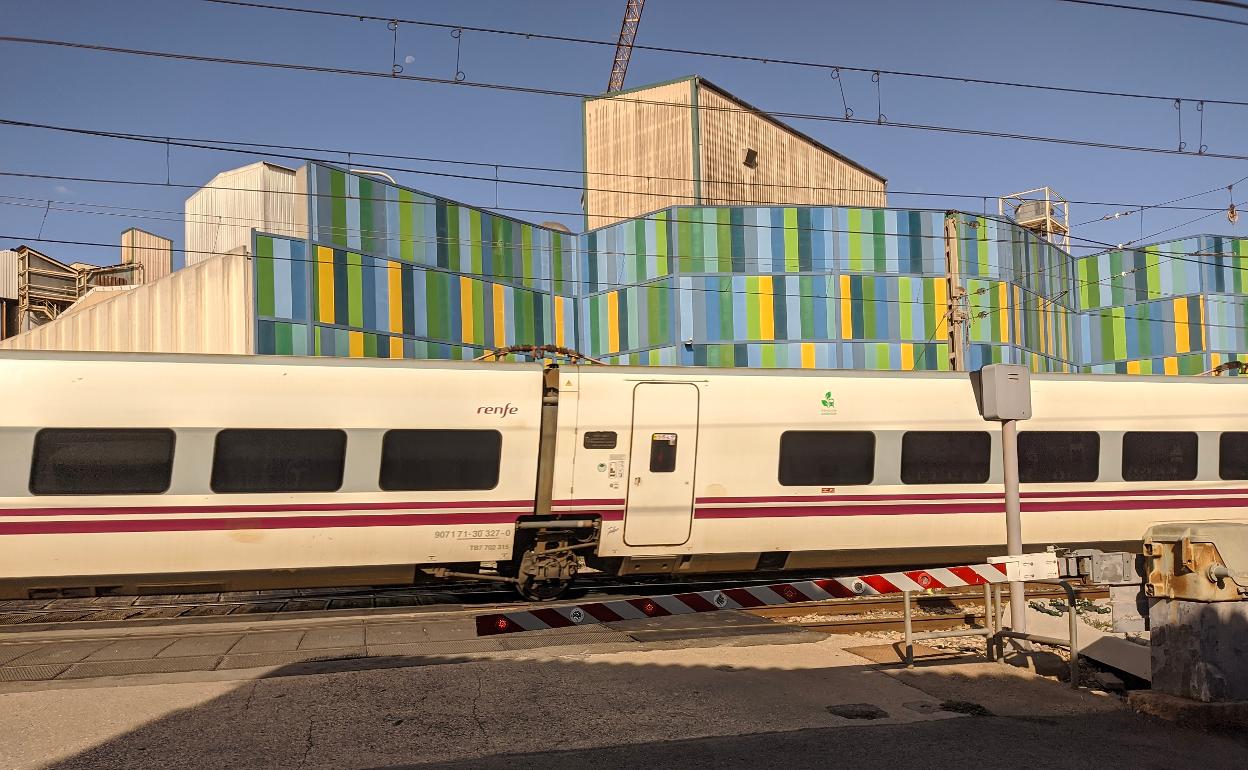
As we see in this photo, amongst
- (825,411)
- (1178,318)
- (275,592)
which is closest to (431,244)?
(275,592)

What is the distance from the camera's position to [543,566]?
12852 mm

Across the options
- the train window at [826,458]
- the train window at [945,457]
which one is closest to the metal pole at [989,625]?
the train window at [826,458]

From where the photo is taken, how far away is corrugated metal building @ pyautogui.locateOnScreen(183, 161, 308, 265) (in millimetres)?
34744

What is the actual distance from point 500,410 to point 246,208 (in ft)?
89.5

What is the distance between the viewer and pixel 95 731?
688 cm

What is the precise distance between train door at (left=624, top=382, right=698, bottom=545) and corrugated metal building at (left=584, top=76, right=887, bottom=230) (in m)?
30.9

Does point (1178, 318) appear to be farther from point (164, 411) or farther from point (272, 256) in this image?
point (164, 411)

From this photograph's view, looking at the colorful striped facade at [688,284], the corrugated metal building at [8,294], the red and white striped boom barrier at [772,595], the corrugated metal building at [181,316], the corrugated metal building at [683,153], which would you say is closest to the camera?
the red and white striped boom barrier at [772,595]

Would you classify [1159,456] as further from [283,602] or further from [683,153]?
[683,153]

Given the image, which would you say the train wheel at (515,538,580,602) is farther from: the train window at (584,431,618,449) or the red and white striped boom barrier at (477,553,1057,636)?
the red and white striped boom barrier at (477,553,1057,636)

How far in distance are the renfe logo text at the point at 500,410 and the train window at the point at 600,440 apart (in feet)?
3.14

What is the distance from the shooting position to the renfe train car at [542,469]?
11.3 m

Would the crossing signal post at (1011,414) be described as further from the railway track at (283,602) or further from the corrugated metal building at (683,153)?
the corrugated metal building at (683,153)

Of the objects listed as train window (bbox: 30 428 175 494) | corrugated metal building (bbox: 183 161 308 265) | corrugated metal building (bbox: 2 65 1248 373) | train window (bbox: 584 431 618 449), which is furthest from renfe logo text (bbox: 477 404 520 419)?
corrugated metal building (bbox: 183 161 308 265)
